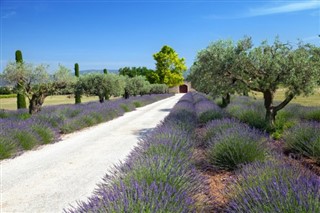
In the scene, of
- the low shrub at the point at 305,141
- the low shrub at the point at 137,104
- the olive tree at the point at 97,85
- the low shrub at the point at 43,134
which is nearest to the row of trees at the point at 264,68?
the low shrub at the point at 305,141

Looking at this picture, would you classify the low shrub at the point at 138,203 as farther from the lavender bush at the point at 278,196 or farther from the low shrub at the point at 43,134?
the low shrub at the point at 43,134

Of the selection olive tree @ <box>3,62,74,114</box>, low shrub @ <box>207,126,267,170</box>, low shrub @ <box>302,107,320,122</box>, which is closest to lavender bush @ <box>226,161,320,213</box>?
low shrub @ <box>207,126,267,170</box>

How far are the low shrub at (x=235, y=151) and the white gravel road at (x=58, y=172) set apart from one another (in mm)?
2255

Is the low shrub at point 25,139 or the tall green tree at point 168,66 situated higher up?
the tall green tree at point 168,66

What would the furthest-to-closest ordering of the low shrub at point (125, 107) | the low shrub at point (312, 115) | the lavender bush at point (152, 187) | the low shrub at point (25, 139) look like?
the low shrub at point (125, 107) → the low shrub at point (312, 115) → the low shrub at point (25, 139) → the lavender bush at point (152, 187)

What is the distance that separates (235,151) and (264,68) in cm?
572

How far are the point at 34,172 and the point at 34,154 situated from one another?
7.78ft

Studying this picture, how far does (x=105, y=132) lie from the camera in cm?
1441

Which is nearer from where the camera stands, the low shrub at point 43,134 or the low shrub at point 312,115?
the low shrub at point 43,134

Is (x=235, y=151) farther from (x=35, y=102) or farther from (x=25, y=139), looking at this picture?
(x=35, y=102)

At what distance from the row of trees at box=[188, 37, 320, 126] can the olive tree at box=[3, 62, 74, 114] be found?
33.3 feet

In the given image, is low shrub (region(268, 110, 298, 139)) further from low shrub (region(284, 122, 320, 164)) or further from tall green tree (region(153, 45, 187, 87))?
tall green tree (region(153, 45, 187, 87))

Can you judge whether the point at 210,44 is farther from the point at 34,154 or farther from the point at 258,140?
the point at 34,154

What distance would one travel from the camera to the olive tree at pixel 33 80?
1733cm
